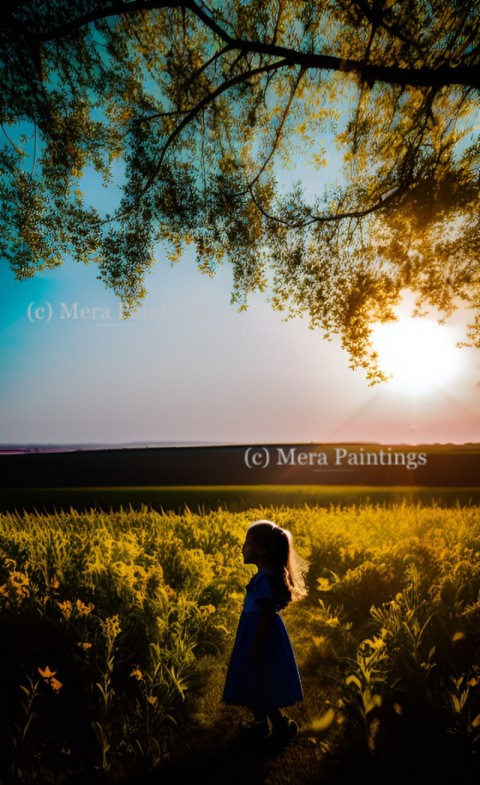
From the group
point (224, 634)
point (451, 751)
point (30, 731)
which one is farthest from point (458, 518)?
point (30, 731)

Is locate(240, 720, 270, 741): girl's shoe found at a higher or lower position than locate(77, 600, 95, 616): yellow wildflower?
lower

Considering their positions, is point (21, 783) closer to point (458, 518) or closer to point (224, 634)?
point (224, 634)

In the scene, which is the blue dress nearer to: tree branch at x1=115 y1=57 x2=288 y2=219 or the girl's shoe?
the girl's shoe

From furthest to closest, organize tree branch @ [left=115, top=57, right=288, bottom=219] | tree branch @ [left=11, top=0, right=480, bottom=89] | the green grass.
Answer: the green grass
tree branch @ [left=115, top=57, right=288, bottom=219]
tree branch @ [left=11, top=0, right=480, bottom=89]

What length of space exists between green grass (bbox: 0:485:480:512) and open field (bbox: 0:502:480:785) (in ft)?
20.4

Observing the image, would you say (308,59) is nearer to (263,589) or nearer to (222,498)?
(263,589)

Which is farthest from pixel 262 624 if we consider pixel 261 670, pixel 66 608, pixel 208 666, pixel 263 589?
pixel 66 608

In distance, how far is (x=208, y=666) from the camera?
447 cm

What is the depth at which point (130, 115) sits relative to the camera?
25.7 ft

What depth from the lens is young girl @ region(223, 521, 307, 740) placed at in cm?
313

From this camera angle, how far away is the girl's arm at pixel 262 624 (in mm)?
3047

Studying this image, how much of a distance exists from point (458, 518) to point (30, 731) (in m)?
8.09

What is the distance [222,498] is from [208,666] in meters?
10.4

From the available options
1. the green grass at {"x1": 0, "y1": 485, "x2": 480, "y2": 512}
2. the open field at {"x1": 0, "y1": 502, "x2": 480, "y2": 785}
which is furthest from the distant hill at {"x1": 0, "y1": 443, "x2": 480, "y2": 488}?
the open field at {"x1": 0, "y1": 502, "x2": 480, "y2": 785}
